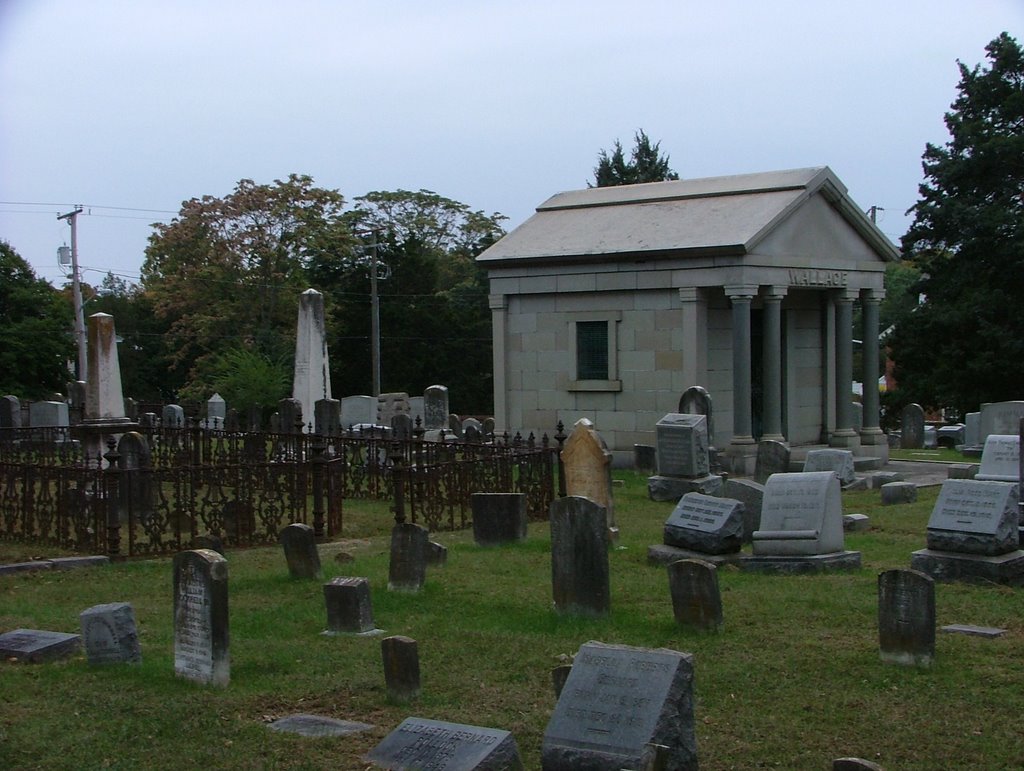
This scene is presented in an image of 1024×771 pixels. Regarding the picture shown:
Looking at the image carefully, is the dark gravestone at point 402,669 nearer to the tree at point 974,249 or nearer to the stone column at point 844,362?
the stone column at point 844,362

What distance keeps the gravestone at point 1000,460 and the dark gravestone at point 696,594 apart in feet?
27.8

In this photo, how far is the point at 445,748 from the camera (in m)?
5.96

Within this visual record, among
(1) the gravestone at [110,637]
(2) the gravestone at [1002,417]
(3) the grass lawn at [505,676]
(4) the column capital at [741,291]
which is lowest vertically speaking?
(3) the grass lawn at [505,676]

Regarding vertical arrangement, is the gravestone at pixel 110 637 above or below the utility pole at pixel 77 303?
below

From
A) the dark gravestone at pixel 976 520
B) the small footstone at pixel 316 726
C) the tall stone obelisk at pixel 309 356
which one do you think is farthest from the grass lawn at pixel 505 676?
the tall stone obelisk at pixel 309 356

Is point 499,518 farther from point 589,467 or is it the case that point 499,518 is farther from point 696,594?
point 696,594

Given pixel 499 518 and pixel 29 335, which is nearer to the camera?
pixel 499 518

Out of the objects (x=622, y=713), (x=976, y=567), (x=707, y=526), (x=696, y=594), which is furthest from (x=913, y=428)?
(x=622, y=713)

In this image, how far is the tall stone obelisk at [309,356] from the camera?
21938 millimetres

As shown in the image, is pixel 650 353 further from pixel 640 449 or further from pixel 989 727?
pixel 989 727

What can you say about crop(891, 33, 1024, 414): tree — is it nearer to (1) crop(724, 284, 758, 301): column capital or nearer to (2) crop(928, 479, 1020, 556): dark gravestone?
(1) crop(724, 284, 758, 301): column capital

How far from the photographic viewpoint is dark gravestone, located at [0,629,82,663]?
847 centimetres

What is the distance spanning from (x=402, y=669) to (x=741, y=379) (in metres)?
14.9

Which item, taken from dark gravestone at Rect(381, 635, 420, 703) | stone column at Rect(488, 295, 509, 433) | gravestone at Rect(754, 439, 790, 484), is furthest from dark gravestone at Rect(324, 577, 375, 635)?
stone column at Rect(488, 295, 509, 433)
